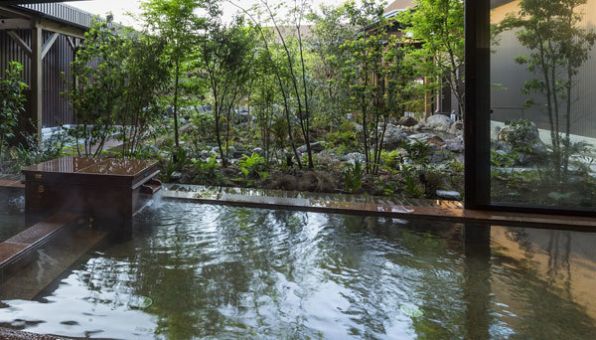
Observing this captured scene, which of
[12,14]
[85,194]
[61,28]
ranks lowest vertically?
[85,194]

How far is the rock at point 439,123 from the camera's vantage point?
9.29 meters

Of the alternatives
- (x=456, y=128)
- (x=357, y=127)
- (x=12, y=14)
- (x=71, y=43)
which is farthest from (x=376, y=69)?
(x=71, y=43)

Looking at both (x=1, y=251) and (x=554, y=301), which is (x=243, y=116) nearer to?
(x=1, y=251)

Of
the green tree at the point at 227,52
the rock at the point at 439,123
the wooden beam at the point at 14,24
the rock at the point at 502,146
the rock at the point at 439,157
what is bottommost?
the rock at the point at 439,157

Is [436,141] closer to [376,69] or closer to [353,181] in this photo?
[376,69]

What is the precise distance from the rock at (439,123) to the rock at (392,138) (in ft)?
4.51

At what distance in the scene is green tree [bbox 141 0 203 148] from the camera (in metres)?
6.16

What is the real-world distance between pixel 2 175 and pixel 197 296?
454 cm

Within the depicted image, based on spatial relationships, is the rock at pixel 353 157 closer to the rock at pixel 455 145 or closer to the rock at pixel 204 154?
the rock at pixel 455 145

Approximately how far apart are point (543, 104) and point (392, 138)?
3730mm

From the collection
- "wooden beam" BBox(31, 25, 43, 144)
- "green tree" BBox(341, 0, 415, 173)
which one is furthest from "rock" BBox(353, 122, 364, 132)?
"wooden beam" BBox(31, 25, 43, 144)

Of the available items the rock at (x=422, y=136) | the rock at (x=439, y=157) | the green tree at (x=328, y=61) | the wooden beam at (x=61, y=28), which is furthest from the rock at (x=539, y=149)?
the wooden beam at (x=61, y=28)

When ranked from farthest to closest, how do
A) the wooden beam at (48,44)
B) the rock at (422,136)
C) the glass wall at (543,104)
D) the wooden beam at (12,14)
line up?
the wooden beam at (48,44)
the rock at (422,136)
the wooden beam at (12,14)
the glass wall at (543,104)

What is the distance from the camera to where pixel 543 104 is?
14.1 feet
